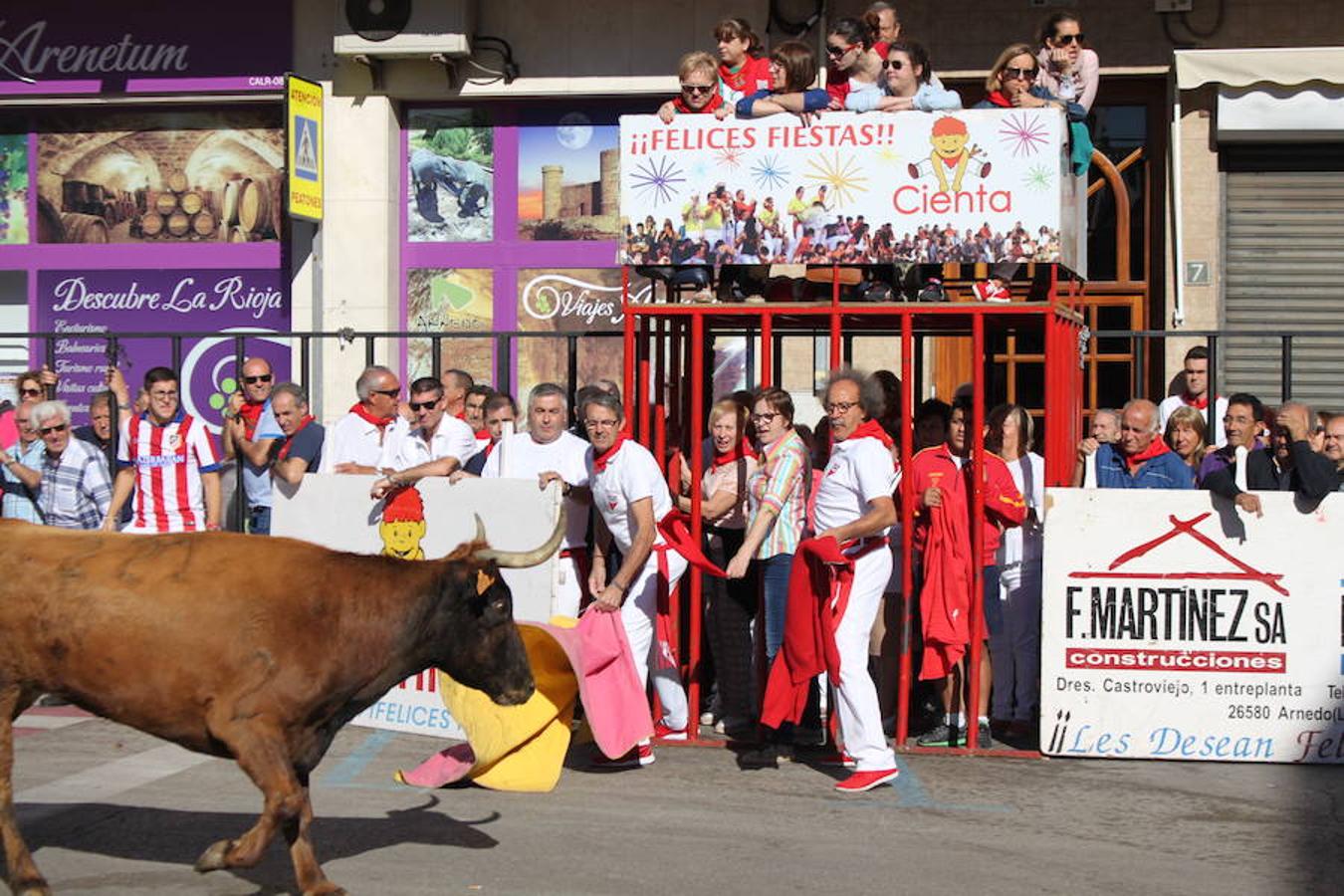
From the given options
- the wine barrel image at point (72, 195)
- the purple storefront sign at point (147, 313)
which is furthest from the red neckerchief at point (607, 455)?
the wine barrel image at point (72, 195)

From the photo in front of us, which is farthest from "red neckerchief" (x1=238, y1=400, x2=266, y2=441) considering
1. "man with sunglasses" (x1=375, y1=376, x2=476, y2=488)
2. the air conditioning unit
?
the air conditioning unit

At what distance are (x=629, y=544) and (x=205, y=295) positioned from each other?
8.31 m

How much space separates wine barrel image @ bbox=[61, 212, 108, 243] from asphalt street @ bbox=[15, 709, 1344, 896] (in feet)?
Answer: 26.2

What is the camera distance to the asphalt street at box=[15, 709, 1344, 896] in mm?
7102

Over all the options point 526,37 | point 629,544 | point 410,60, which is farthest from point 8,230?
point 629,544

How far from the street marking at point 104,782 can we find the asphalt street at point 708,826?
2 cm

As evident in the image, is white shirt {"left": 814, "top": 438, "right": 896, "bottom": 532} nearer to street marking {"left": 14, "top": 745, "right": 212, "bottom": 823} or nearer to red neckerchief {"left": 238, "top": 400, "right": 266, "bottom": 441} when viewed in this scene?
street marking {"left": 14, "top": 745, "right": 212, "bottom": 823}

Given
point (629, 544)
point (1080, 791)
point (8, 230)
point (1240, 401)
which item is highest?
point (8, 230)

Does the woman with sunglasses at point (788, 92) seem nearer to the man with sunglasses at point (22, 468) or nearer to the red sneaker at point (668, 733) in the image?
the red sneaker at point (668, 733)

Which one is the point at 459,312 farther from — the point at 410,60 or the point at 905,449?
the point at 905,449

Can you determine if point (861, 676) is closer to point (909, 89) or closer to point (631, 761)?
point (631, 761)

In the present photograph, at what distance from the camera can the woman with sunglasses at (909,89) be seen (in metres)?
9.67

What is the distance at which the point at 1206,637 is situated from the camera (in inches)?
377

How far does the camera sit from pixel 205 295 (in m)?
16.6
